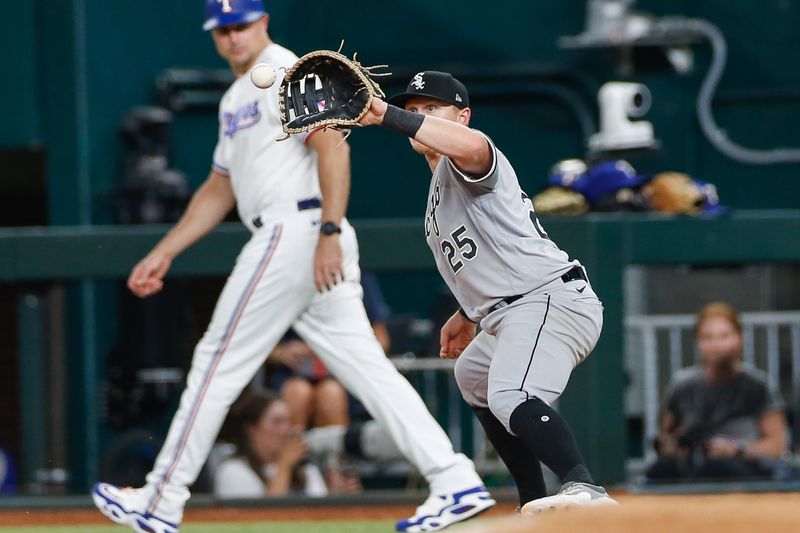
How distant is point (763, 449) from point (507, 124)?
Result: 3.14m

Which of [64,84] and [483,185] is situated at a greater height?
[64,84]

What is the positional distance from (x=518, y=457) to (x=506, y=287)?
1.91 feet

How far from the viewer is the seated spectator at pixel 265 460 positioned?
716 cm

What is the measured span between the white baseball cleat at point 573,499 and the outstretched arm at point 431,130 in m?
0.88

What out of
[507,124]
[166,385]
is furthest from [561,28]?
[166,385]

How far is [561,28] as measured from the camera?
9773 mm

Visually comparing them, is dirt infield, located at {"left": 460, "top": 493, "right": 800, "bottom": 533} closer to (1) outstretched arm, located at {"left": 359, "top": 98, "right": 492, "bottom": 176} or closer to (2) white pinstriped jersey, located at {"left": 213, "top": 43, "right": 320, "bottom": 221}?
(1) outstretched arm, located at {"left": 359, "top": 98, "right": 492, "bottom": 176}

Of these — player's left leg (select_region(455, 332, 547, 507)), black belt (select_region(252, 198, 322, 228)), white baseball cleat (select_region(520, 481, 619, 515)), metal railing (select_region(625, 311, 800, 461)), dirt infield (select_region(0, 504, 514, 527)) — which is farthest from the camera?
metal railing (select_region(625, 311, 800, 461))

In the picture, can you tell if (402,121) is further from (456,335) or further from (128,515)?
(128,515)

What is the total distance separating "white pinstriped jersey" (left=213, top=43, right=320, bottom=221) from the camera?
18.6 ft

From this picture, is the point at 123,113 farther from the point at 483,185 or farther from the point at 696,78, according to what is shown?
the point at 483,185

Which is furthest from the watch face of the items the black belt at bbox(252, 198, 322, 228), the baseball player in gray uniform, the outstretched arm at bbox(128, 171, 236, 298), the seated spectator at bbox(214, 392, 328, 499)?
the seated spectator at bbox(214, 392, 328, 499)

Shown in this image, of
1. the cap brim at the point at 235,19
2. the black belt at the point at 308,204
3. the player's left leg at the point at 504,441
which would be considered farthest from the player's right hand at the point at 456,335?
the cap brim at the point at 235,19

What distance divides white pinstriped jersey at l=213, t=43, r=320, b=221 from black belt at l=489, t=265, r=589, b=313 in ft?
4.18
